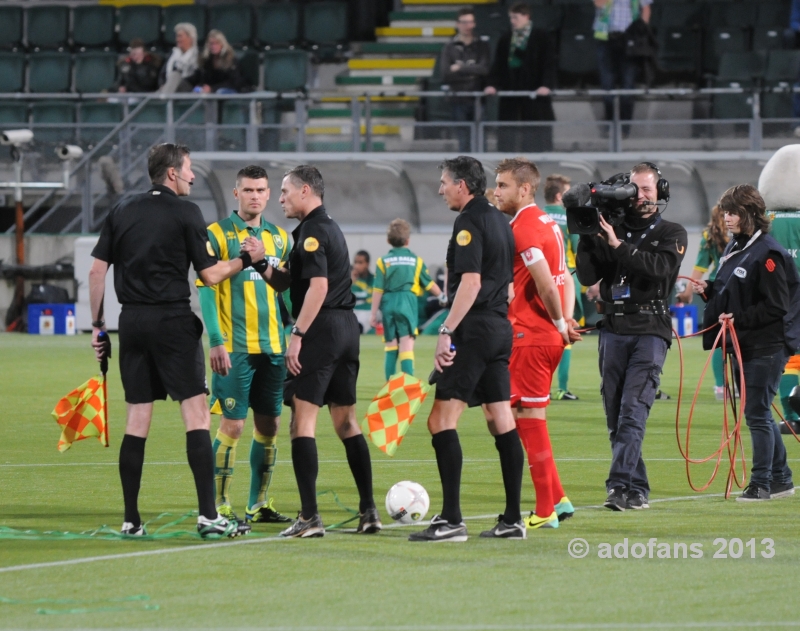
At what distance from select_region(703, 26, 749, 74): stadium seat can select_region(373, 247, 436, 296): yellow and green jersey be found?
40.7 ft

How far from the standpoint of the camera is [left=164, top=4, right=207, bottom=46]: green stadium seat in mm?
29206

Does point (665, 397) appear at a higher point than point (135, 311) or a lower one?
lower

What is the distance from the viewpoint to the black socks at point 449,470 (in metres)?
7.01

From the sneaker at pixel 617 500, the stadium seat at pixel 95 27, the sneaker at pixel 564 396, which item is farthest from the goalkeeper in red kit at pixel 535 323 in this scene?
the stadium seat at pixel 95 27

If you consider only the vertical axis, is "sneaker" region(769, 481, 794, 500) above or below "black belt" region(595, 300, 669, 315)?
below

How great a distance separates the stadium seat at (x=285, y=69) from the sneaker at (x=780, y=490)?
1962 centimetres

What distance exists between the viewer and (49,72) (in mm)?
28312

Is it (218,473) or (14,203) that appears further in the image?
(14,203)

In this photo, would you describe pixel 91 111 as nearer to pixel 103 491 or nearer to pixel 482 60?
pixel 482 60

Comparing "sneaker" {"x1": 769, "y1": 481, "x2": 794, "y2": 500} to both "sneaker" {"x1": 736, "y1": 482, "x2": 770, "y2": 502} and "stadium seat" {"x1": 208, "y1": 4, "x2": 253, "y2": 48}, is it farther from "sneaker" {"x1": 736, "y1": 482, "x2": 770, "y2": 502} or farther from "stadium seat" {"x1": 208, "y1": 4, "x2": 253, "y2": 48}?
"stadium seat" {"x1": 208, "y1": 4, "x2": 253, "y2": 48}

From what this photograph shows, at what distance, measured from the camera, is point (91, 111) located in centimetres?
2561

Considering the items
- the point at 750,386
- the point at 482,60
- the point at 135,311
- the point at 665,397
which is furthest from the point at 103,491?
the point at 482,60

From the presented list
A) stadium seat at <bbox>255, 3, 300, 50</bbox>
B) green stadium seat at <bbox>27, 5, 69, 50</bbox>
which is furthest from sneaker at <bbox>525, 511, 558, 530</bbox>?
green stadium seat at <bbox>27, 5, 69, 50</bbox>

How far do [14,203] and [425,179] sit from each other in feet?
25.6
